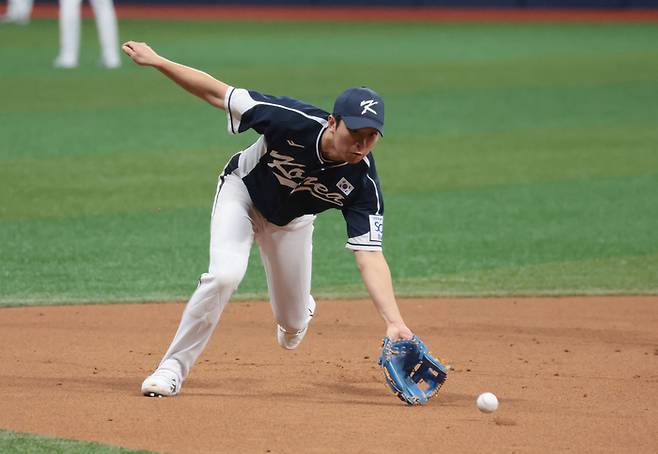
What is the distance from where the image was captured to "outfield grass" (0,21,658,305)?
30.5 ft

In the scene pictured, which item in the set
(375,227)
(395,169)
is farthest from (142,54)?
(395,169)

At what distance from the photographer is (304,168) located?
19.3 feet

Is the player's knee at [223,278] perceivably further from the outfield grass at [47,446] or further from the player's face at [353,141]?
the outfield grass at [47,446]

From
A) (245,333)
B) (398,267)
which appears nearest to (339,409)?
(245,333)

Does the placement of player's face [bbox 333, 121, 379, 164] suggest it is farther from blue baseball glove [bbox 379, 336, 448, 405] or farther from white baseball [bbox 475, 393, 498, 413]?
white baseball [bbox 475, 393, 498, 413]

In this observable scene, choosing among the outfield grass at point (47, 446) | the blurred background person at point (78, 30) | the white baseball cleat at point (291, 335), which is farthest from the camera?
the blurred background person at point (78, 30)

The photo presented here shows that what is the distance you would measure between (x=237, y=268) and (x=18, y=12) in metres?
24.2

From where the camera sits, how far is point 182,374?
6027 mm

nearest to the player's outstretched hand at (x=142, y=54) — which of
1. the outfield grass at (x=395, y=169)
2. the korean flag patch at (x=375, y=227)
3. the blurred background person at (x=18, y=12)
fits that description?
the korean flag patch at (x=375, y=227)

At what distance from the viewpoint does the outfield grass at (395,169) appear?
9.30 metres

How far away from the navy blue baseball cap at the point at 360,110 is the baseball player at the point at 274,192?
0.09ft

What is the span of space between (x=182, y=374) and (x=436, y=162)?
25.8 ft

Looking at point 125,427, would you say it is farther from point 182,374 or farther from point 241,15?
point 241,15

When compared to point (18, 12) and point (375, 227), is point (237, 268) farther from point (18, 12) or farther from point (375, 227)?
point (18, 12)
